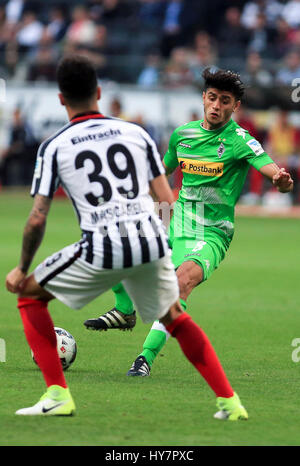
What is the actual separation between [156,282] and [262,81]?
1953cm

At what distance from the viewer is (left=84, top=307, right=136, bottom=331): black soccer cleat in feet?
24.9

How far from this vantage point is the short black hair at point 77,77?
537 cm

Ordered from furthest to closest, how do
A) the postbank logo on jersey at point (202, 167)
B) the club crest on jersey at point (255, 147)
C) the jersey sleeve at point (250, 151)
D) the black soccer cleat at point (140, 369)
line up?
the postbank logo on jersey at point (202, 167) < the club crest on jersey at point (255, 147) < the jersey sleeve at point (250, 151) < the black soccer cleat at point (140, 369)

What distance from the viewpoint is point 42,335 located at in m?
5.58

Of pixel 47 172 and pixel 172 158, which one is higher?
pixel 172 158

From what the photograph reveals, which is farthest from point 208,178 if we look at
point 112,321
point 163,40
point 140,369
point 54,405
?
point 163,40

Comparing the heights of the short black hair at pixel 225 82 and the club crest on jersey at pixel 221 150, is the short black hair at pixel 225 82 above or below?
above

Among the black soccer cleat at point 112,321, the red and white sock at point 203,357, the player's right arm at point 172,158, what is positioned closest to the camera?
the red and white sock at point 203,357

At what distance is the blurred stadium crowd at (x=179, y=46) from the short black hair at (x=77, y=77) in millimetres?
18942

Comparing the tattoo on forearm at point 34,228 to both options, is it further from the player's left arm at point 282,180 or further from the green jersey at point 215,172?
the green jersey at point 215,172

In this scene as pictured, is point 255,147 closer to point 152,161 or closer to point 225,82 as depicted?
point 225,82

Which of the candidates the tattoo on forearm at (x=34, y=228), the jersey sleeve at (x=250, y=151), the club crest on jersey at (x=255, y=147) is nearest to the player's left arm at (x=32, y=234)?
the tattoo on forearm at (x=34, y=228)

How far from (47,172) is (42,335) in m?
0.95
